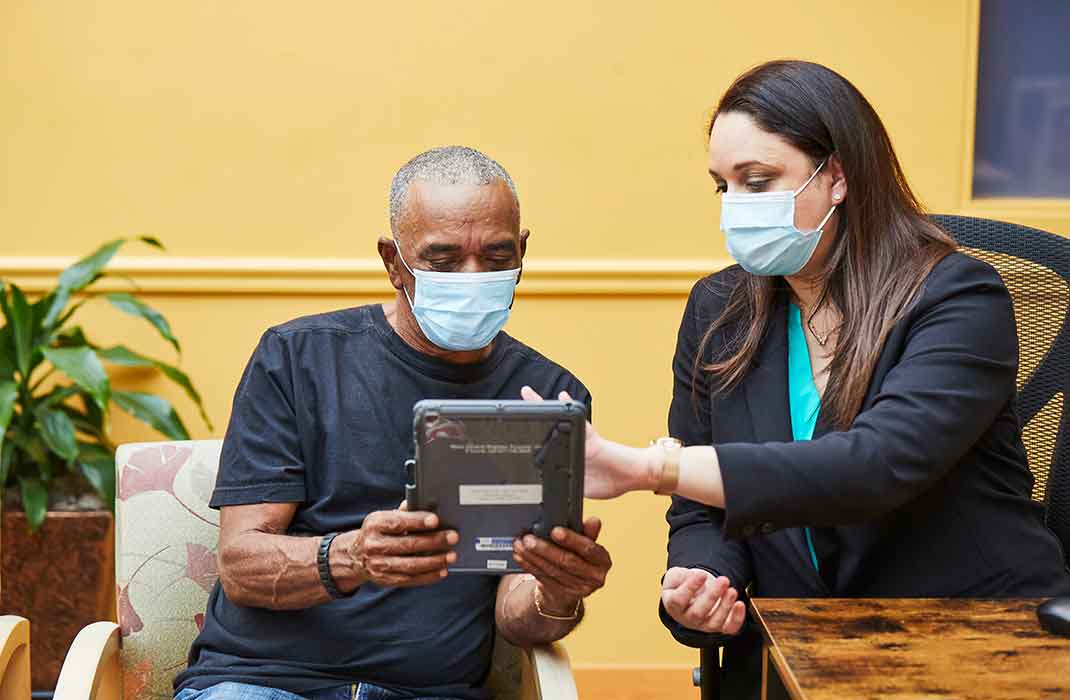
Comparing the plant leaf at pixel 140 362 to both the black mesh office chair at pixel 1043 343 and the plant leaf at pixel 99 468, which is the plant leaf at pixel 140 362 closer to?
the plant leaf at pixel 99 468

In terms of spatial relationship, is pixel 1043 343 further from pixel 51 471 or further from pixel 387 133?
pixel 51 471

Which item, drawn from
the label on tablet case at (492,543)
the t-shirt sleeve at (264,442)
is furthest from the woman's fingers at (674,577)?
the t-shirt sleeve at (264,442)

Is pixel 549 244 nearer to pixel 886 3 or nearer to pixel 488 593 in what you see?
pixel 886 3

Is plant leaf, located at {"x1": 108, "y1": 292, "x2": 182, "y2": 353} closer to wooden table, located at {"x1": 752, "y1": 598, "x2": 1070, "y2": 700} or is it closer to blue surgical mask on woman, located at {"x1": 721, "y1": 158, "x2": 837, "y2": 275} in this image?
blue surgical mask on woman, located at {"x1": 721, "y1": 158, "x2": 837, "y2": 275}

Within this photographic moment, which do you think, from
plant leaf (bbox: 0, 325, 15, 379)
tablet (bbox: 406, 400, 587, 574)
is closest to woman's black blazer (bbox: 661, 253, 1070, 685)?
tablet (bbox: 406, 400, 587, 574)

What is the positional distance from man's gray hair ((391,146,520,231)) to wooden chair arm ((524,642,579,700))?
73cm

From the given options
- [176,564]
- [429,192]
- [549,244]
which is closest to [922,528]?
[429,192]

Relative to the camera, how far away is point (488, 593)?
87.7 inches

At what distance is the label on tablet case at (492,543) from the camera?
1767 millimetres

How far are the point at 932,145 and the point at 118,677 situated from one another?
2.50 metres

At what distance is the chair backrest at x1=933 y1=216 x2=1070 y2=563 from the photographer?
2.23m

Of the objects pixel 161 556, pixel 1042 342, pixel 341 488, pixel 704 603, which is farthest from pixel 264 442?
pixel 1042 342

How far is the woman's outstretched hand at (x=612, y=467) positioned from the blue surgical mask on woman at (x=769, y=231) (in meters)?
0.48

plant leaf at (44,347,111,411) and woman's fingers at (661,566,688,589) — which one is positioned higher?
plant leaf at (44,347,111,411)
